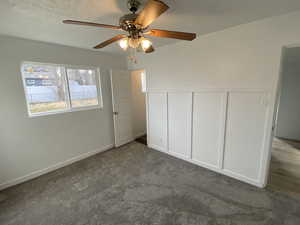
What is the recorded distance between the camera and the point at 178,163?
291cm

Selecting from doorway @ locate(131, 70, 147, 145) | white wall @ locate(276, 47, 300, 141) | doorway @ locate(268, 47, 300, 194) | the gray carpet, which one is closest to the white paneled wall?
the gray carpet

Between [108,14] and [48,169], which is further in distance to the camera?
[48,169]

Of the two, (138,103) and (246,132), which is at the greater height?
(138,103)

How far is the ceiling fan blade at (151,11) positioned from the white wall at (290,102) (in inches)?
172

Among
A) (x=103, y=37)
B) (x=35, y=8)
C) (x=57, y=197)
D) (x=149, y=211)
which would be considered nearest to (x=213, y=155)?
(x=149, y=211)

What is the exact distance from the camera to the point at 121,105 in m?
3.75

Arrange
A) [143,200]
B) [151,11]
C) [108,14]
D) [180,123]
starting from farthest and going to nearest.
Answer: [180,123]
[143,200]
[108,14]
[151,11]

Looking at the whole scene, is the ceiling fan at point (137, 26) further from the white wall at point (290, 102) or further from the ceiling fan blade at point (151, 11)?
the white wall at point (290, 102)

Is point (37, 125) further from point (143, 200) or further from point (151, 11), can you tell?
point (151, 11)

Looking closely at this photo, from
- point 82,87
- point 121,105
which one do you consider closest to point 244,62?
point 121,105

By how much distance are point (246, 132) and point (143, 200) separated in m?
1.86

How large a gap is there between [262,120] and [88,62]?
11.1 feet

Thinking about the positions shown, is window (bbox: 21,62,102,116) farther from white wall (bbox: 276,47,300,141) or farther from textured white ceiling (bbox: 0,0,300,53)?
white wall (bbox: 276,47,300,141)

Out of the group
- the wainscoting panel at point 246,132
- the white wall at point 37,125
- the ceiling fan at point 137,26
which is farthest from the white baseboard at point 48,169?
the wainscoting panel at point 246,132
